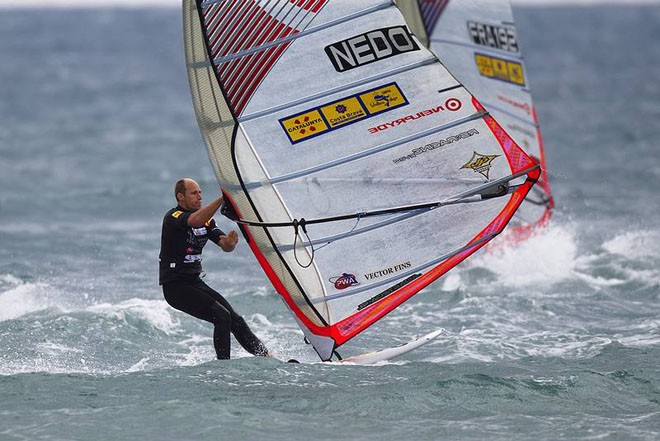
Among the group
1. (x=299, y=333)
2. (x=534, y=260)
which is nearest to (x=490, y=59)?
(x=534, y=260)

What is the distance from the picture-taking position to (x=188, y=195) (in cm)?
780

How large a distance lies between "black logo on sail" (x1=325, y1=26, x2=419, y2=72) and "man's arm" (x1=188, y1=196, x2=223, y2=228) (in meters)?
1.19

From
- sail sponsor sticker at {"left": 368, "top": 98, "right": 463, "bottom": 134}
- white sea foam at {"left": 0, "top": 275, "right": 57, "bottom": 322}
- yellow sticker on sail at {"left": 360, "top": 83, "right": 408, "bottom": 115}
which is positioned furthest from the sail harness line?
white sea foam at {"left": 0, "top": 275, "right": 57, "bottom": 322}

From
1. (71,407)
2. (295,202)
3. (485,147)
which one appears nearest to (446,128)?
(485,147)

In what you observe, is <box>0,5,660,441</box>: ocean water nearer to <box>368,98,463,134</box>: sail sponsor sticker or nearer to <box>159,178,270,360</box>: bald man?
<box>159,178,270,360</box>: bald man

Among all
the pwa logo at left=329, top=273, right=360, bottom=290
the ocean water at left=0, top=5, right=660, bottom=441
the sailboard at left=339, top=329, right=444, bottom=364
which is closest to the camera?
the ocean water at left=0, top=5, right=660, bottom=441

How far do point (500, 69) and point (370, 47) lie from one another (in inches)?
217

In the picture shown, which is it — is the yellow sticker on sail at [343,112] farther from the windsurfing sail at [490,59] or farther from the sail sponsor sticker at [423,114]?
the windsurfing sail at [490,59]

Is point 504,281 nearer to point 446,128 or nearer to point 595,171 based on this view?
point 446,128

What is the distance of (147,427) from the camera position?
23.1ft

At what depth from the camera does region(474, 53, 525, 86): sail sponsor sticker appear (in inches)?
499

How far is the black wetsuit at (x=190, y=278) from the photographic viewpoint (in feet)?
25.6

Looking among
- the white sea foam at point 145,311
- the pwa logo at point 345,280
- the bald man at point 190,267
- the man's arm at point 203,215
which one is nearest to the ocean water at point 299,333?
the white sea foam at point 145,311

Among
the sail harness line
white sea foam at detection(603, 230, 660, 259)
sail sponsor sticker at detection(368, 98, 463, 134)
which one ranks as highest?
sail sponsor sticker at detection(368, 98, 463, 134)
